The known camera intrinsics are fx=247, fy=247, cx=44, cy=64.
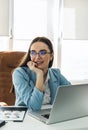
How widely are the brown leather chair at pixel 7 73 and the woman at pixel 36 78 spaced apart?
0.68 m

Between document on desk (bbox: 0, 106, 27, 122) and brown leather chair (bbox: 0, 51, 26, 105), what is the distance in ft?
3.07

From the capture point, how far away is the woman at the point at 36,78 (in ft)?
5.52

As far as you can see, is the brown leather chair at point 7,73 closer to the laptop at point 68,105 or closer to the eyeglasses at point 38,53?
the eyeglasses at point 38,53

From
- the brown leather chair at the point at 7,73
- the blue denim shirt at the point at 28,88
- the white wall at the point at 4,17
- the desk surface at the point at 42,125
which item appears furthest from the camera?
the white wall at the point at 4,17

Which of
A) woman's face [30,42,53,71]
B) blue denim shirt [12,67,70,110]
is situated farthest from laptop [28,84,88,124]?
woman's face [30,42,53,71]

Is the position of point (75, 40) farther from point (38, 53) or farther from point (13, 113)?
point (13, 113)

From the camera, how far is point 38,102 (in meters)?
1.66

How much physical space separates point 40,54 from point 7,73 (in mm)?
866

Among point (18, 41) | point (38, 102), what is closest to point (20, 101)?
point (38, 102)

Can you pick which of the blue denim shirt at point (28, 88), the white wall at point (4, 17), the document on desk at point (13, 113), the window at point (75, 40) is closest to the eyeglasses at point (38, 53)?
the blue denim shirt at point (28, 88)

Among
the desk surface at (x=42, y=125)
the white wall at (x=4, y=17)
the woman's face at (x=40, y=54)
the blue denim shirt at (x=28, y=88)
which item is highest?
the white wall at (x=4, y=17)

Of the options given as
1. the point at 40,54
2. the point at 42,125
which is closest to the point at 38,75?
the point at 40,54

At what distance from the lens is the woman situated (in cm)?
168

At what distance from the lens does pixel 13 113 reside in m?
1.50
